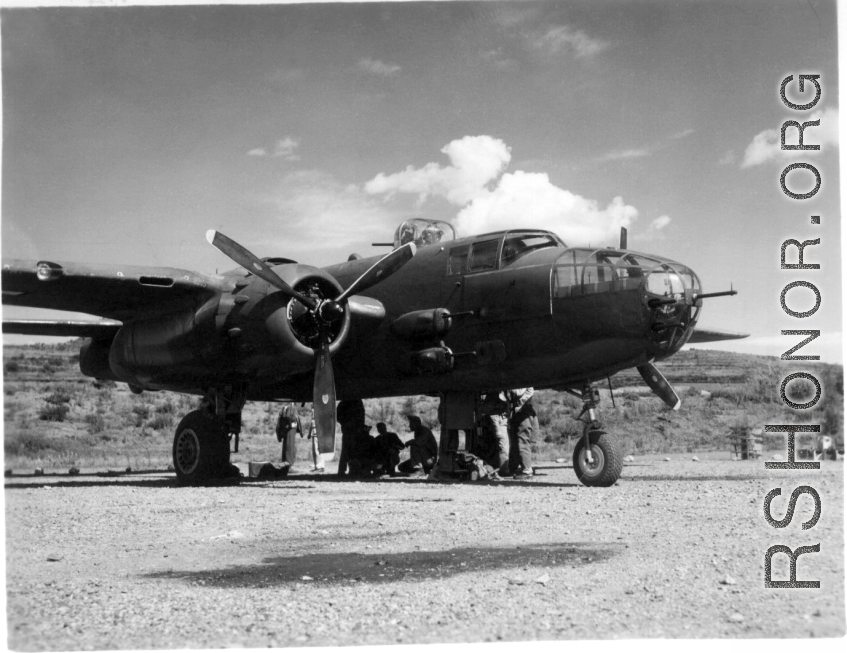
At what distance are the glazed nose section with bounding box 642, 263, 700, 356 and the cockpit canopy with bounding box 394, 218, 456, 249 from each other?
535 centimetres

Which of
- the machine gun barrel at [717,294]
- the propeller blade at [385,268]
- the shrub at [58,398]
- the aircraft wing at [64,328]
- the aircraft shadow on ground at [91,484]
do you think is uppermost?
the propeller blade at [385,268]

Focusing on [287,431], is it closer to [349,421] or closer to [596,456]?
[349,421]

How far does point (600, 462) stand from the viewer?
1320cm

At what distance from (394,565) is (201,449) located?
8.91 meters

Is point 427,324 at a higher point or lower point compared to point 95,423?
higher

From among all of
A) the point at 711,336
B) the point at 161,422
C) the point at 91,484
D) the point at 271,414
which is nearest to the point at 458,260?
the point at 711,336

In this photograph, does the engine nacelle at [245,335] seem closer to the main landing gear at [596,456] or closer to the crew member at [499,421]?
the crew member at [499,421]

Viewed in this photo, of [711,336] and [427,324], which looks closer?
[427,324]

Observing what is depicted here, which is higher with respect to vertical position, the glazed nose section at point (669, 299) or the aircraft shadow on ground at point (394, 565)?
the glazed nose section at point (669, 299)

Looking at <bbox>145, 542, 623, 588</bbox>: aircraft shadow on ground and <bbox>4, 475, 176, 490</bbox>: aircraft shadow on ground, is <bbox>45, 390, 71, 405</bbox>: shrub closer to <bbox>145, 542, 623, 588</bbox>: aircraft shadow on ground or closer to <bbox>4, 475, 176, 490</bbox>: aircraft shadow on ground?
<bbox>4, 475, 176, 490</bbox>: aircraft shadow on ground

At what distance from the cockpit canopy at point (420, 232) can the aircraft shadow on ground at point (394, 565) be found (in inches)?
389

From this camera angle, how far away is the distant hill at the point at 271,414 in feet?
88.3

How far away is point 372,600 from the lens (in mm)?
6055

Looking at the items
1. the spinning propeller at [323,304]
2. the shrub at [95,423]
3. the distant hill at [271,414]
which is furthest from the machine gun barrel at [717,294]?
the shrub at [95,423]
